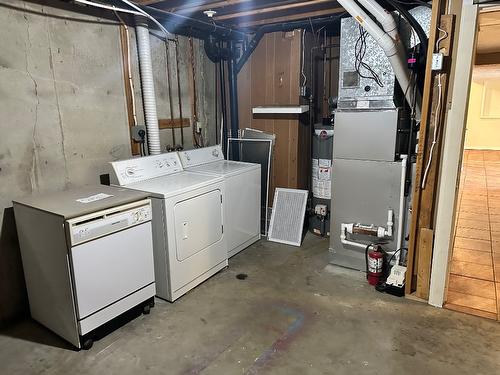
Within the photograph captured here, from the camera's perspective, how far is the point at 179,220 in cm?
Result: 264

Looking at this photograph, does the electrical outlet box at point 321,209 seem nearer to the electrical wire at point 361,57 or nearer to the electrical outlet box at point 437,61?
the electrical wire at point 361,57

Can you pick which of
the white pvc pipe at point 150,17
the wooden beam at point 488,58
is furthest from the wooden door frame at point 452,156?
the wooden beam at point 488,58

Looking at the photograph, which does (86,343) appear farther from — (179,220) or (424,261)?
(424,261)

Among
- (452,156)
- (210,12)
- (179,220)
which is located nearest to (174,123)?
(210,12)

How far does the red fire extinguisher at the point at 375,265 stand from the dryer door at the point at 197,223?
1271mm

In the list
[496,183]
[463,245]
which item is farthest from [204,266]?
[496,183]

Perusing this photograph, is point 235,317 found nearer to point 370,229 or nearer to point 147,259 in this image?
point 147,259

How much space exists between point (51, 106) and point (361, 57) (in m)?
2.45

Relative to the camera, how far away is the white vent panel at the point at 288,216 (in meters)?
3.83

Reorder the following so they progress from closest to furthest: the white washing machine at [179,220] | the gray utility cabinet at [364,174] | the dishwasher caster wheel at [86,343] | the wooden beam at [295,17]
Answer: the dishwasher caster wheel at [86,343], the white washing machine at [179,220], the gray utility cabinet at [364,174], the wooden beam at [295,17]

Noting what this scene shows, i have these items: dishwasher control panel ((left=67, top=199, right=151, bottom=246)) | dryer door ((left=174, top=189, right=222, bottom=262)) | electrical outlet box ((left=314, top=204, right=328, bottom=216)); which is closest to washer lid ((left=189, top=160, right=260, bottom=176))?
dryer door ((left=174, top=189, right=222, bottom=262))

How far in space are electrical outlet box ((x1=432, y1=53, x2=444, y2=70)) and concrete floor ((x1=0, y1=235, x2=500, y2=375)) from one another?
1.67 meters

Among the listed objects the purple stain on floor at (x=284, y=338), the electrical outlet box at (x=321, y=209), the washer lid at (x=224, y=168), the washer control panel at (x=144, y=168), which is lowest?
the purple stain on floor at (x=284, y=338)

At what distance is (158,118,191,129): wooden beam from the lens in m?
3.51
